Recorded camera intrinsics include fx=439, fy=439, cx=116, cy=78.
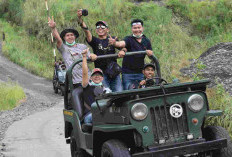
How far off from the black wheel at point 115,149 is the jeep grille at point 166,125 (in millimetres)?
360

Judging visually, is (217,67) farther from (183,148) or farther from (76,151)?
(183,148)

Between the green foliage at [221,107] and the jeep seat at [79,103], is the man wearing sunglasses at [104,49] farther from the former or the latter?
the green foliage at [221,107]

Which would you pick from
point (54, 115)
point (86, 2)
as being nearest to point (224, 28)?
point (86, 2)

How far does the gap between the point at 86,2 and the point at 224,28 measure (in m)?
10.1

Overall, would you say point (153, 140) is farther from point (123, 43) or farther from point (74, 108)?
point (123, 43)

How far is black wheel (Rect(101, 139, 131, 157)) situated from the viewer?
4.43 m

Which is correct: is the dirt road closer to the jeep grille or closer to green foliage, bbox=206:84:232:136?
green foliage, bbox=206:84:232:136

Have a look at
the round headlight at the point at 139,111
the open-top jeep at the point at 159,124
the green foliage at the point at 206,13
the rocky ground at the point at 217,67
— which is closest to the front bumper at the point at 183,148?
the open-top jeep at the point at 159,124

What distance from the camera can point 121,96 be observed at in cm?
451

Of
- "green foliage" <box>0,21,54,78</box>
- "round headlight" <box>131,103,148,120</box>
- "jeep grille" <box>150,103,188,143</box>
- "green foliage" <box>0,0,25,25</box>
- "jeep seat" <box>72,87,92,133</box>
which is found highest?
"green foliage" <box>0,0,25,25</box>

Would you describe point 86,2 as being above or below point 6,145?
above

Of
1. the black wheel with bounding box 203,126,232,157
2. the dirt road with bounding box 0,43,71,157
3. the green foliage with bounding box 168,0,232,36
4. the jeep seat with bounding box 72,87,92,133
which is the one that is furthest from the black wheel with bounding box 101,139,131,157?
the green foliage with bounding box 168,0,232,36

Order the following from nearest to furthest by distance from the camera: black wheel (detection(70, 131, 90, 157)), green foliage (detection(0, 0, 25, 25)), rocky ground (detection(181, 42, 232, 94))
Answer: black wheel (detection(70, 131, 90, 157)) < rocky ground (detection(181, 42, 232, 94)) < green foliage (detection(0, 0, 25, 25))

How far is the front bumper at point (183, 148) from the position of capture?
4.37 meters
